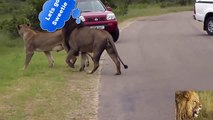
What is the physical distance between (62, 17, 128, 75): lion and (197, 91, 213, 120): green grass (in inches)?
303

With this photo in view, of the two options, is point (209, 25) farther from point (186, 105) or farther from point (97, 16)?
point (186, 105)

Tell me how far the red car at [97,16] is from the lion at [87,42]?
23.4 feet

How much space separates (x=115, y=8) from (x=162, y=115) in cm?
3470

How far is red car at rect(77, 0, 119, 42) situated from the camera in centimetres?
2109

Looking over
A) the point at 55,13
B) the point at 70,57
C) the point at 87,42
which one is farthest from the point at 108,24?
the point at 55,13

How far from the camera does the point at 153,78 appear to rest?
41.0 ft

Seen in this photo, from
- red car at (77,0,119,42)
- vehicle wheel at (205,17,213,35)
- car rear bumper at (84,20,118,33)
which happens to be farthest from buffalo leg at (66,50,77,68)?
vehicle wheel at (205,17,213,35)

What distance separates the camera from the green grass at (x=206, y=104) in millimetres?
5113

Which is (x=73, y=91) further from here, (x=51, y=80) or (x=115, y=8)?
(x=115, y=8)

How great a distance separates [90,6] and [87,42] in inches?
360

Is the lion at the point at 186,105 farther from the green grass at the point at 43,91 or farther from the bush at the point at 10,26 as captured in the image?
the bush at the point at 10,26

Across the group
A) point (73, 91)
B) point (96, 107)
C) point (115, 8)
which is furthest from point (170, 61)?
point (115, 8)

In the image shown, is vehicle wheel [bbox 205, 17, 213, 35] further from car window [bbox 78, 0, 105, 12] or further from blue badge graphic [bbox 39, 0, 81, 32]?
blue badge graphic [bbox 39, 0, 81, 32]

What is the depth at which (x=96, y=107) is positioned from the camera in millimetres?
9227
